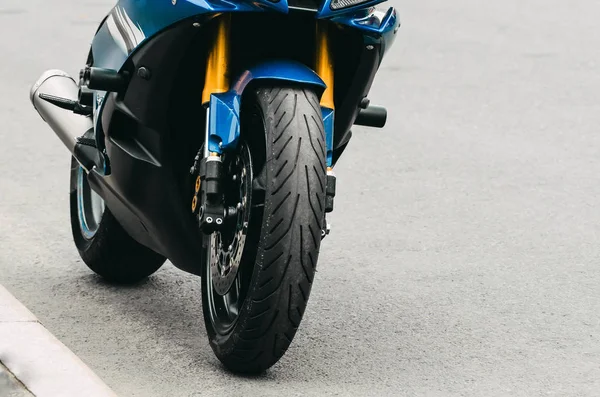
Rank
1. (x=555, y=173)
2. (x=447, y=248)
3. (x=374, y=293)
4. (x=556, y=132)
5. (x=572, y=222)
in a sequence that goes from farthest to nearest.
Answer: (x=556, y=132) < (x=555, y=173) < (x=572, y=222) < (x=447, y=248) < (x=374, y=293)

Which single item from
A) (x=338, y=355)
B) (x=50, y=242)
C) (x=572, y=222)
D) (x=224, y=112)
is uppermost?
(x=224, y=112)

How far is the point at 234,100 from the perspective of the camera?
417 cm

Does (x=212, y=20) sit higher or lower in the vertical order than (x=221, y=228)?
higher

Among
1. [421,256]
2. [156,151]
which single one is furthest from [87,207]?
[421,256]

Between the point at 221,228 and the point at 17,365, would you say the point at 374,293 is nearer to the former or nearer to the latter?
the point at 221,228

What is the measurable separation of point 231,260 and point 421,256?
5.73 ft

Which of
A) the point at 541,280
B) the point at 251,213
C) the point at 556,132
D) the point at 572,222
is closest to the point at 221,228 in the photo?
the point at 251,213

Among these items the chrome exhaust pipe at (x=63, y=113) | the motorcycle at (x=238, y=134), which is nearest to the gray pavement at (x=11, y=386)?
the motorcycle at (x=238, y=134)

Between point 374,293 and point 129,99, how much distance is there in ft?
4.41

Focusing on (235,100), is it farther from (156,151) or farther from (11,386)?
(11,386)

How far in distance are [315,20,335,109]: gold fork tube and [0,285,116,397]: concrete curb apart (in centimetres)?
109

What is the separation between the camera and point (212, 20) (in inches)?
165

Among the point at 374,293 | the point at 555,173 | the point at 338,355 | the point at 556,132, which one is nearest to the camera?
the point at 338,355

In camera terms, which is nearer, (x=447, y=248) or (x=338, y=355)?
(x=338, y=355)
